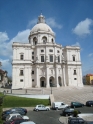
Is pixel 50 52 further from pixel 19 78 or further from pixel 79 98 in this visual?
pixel 79 98

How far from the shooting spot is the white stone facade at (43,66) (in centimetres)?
5906

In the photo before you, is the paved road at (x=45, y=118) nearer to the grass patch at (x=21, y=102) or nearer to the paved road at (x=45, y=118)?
the paved road at (x=45, y=118)

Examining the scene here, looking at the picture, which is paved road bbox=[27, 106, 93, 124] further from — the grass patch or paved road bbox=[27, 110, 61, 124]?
the grass patch

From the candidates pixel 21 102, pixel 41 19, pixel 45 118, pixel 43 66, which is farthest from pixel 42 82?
pixel 45 118

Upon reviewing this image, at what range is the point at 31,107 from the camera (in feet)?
111

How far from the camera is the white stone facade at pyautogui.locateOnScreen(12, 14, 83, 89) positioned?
2325 inches

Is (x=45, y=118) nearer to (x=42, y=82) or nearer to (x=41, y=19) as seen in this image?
(x=42, y=82)

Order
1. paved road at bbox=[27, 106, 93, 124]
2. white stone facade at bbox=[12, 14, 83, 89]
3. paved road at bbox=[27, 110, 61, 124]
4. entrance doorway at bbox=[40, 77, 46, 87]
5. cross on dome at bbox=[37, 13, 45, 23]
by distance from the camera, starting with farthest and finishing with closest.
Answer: cross on dome at bbox=[37, 13, 45, 23], entrance doorway at bbox=[40, 77, 46, 87], white stone facade at bbox=[12, 14, 83, 89], paved road at bbox=[27, 106, 93, 124], paved road at bbox=[27, 110, 61, 124]

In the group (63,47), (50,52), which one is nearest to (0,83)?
(50,52)

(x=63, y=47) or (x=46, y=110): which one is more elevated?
(x=63, y=47)

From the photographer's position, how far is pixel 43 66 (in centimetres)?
6038

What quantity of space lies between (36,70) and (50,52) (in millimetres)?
8651

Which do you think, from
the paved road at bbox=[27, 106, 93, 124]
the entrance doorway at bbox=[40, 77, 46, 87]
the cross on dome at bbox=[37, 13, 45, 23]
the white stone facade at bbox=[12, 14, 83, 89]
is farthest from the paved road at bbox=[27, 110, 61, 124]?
the cross on dome at bbox=[37, 13, 45, 23]

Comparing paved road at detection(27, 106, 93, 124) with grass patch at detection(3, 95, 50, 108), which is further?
grass patch at detection(3, 95, 50, 108)
